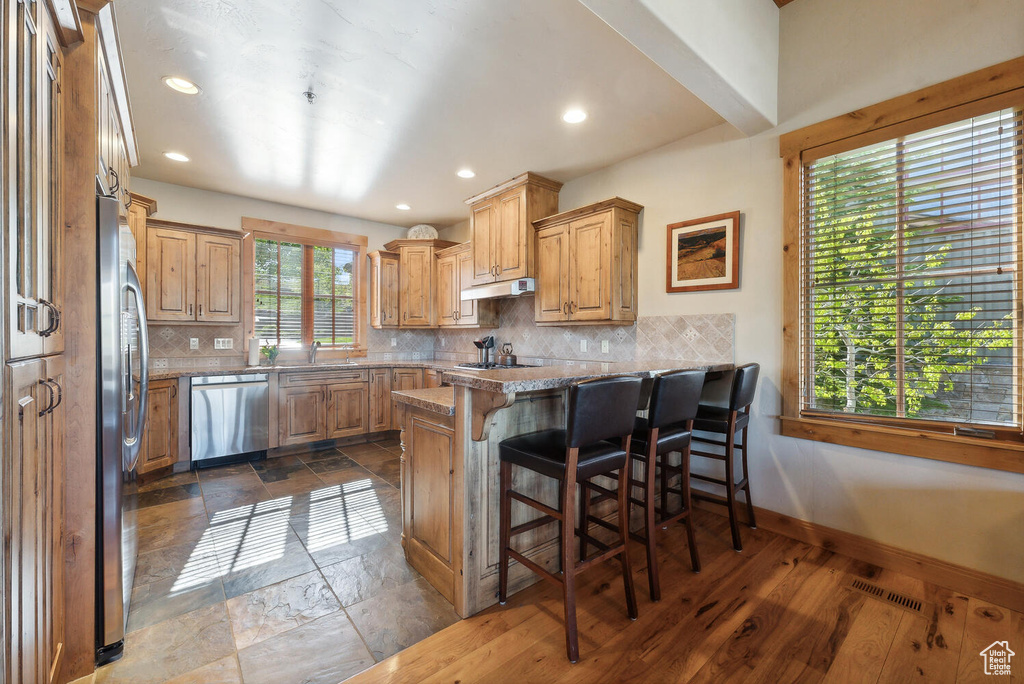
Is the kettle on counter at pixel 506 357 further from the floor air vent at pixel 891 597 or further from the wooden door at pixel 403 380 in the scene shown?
the floor air vent at pixel 891 597

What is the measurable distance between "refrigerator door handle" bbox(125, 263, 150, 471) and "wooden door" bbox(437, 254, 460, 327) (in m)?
3.24

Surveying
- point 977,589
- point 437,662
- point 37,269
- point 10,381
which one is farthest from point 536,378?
point 977,589

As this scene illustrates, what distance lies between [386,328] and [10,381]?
4.65 m

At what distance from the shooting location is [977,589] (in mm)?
1997

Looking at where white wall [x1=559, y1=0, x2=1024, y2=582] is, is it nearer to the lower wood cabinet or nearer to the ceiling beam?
the ceiling beam

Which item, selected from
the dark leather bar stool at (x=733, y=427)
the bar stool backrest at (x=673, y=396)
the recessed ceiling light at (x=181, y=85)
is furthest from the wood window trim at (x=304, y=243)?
the bar stool backrest at (x=673, y=396)

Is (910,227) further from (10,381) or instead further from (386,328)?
(386,328)

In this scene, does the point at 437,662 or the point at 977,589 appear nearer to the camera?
the point at 437,662

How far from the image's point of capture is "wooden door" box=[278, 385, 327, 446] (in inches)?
170

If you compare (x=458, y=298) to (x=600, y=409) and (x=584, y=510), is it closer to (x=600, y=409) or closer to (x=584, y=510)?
(x=584, y=510)

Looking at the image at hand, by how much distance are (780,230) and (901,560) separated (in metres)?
1.90

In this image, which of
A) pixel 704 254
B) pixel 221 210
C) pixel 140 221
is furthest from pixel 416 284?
pixel 704 254

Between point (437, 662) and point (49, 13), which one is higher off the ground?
point (49, 13)

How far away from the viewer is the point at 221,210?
4.46m
